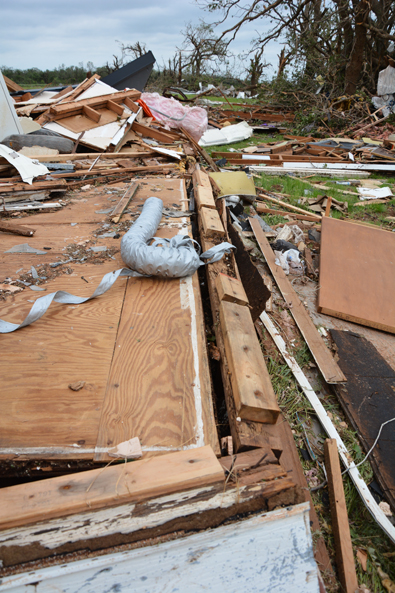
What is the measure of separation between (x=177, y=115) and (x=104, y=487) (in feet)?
29.7

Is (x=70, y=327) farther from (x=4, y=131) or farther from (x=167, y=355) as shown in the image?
(x=4, y=131)

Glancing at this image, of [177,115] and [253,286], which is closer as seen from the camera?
[253,286]

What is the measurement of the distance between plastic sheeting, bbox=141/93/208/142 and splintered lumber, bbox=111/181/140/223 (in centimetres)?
482

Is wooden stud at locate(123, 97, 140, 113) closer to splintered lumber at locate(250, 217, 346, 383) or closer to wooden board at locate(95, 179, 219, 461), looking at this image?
splintered lumber at locate(250, 217, 346, 383)

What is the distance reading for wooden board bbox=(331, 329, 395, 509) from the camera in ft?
7.06

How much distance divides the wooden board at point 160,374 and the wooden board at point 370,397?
4.29 ft

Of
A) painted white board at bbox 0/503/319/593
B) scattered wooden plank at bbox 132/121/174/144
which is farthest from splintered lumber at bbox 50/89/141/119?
painted white board at bbox 0/503/319/593

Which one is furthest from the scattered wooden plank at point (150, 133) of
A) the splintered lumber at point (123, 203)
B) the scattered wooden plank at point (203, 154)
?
the splintered lumber at point (123, 203)

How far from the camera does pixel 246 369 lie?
164 centimetres

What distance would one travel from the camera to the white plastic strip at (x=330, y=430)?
1864mm

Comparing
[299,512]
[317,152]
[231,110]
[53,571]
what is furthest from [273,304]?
[231,110]

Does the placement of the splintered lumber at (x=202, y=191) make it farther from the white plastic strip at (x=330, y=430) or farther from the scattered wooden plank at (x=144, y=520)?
the scattered wooden plank at (x=144, y=520)

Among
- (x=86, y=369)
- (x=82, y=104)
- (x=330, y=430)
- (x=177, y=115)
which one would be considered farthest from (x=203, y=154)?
(x=86, y=369)

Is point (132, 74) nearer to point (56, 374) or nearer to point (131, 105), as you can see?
point (131, 105)
